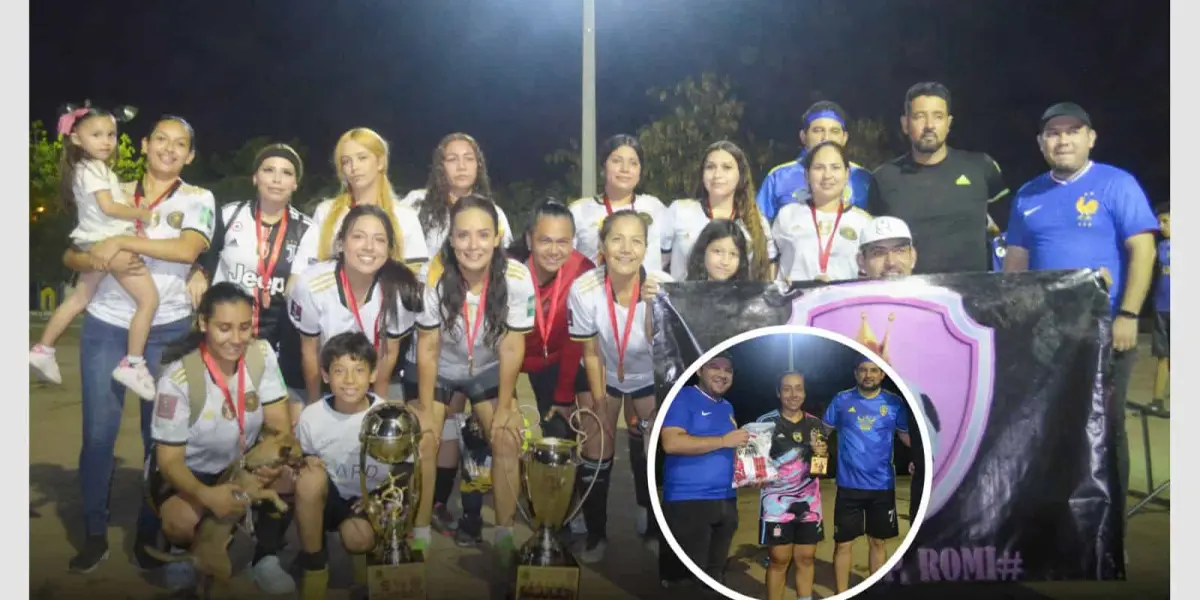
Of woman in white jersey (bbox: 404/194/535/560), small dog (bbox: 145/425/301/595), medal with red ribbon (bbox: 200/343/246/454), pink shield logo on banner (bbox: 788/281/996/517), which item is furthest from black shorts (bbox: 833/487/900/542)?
medal with red ribbon (bbox: 200/343/246/454)

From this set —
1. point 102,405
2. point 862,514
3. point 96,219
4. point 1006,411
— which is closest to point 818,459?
point 862,514

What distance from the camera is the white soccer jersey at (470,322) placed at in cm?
352

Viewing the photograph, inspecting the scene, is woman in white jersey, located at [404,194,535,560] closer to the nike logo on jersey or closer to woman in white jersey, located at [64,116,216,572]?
the nike logo on jersey

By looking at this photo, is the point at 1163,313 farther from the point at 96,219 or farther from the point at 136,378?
the point at 96,219

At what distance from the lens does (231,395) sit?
3.43 meters

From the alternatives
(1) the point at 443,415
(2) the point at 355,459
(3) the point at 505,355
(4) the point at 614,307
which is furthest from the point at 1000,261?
(2) the point at 355,459

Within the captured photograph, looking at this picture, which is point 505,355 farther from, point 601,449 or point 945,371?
point 945,371

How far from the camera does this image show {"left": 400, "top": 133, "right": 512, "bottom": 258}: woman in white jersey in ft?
11.6

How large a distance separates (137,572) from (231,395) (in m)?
0.68

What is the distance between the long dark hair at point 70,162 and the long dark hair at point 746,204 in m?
1.99

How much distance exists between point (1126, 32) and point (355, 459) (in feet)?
10.4

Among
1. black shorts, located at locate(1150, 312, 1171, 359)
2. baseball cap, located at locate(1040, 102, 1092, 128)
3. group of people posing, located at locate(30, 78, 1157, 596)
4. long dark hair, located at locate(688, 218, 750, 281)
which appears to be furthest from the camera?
black shorts, located at locate(1150, 312, 1171, 359)

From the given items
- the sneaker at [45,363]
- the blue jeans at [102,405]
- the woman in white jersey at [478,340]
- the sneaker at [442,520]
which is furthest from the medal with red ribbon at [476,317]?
the sneaker at [45,363]

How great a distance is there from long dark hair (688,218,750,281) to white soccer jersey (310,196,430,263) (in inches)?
35.9
